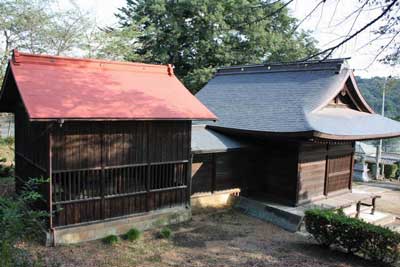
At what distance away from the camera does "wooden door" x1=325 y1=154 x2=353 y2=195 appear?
12.6 metres

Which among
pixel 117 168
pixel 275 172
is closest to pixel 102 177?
pixel 117 168

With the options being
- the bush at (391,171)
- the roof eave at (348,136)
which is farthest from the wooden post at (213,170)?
the bush at (391,171)

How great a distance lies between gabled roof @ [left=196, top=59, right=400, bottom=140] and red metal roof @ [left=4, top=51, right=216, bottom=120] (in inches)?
106

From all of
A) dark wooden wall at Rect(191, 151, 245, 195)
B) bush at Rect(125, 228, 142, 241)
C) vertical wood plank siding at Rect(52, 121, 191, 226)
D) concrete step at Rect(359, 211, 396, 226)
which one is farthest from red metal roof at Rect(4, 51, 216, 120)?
concrete step at Rect(359, 211, 396, 226)

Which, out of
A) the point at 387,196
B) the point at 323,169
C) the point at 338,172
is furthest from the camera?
the point at 387,196

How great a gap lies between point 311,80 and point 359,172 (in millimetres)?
10841

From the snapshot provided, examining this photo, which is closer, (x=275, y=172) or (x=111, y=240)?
(x=111, y=240)

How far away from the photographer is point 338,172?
13.1m

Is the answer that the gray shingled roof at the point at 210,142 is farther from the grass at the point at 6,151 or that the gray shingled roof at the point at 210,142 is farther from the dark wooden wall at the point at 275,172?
the grass at the point at 6,151

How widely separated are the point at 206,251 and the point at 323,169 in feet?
19.4

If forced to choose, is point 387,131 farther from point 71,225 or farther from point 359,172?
point 71,225

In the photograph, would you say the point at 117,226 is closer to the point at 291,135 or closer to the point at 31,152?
the point at 31,152

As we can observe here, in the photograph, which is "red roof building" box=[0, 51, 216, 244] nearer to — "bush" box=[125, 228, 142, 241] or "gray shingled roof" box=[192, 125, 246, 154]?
"bush" box=[125, 228, 142, 241]

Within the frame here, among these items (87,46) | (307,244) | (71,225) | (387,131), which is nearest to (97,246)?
(71,225)
